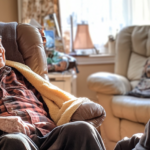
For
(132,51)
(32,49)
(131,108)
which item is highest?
(32,49)

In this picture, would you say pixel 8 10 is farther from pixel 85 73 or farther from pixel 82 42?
pixel 85 73

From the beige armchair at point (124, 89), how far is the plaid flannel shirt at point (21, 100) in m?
0.65

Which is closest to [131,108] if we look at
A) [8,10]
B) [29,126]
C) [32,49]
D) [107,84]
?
[107,84]

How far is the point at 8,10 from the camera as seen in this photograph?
2756 mm

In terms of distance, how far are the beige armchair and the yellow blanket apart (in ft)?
1.80

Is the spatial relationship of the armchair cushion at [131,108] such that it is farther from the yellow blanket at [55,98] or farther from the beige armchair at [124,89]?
the yellow blanket at [55,98]

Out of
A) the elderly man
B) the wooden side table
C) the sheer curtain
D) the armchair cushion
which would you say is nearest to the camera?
the elderly man

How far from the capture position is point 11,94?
139cm

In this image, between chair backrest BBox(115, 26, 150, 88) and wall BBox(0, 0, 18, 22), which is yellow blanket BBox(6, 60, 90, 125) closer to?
chair backrest BBox(115, 26, 150, 88)

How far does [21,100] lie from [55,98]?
0.63 ft

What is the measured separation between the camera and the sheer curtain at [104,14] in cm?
299

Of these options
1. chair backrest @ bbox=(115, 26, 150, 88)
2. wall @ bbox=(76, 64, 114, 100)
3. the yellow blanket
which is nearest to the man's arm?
the yellow blanket

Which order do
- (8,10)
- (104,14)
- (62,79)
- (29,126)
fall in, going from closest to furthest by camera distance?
(29,126) → (62,79) → (8,10) → (104,14)

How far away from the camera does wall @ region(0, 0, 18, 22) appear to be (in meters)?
2.72
